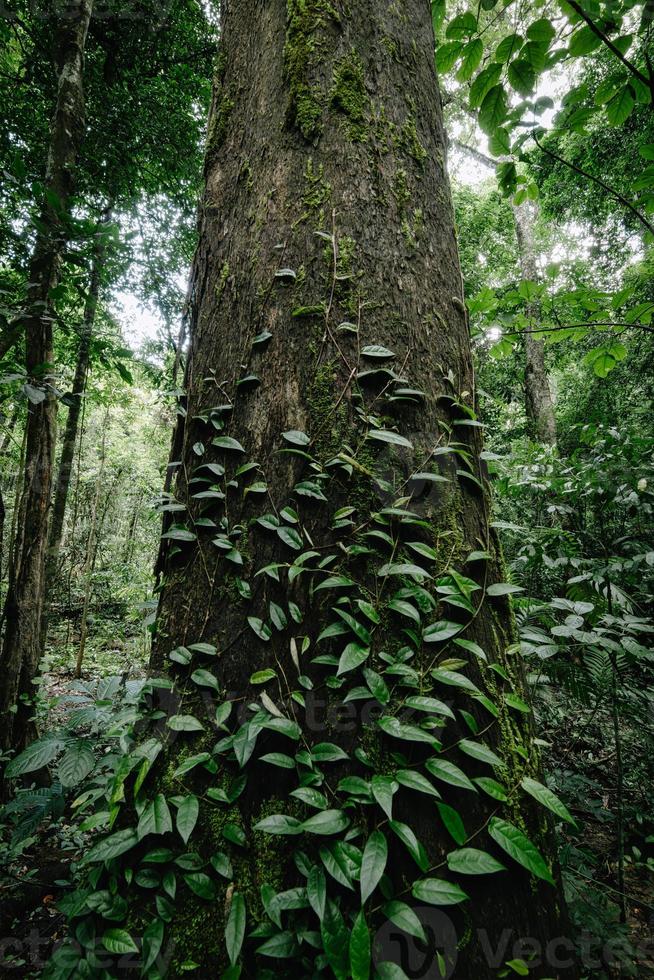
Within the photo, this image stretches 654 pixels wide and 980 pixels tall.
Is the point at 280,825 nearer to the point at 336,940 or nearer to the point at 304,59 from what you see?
the point at 336,940

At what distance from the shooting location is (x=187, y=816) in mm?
972

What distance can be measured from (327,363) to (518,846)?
1237mm

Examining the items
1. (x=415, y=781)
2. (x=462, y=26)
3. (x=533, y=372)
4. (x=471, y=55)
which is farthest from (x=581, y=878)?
(x=533, y=372)

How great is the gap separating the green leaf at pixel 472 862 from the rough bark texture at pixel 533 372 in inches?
291

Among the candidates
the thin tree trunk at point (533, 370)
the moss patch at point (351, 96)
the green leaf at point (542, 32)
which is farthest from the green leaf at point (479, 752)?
the thin tree trunk at point (533, 370)

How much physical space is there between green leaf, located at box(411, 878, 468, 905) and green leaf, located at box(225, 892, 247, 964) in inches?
14.1

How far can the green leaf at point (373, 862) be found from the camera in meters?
0.81

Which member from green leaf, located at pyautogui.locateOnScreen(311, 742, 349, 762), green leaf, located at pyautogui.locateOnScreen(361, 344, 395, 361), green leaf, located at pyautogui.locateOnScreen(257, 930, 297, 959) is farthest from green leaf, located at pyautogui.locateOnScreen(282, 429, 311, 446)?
green leaf, located at pyautogui.locateOnScreen(257, 930, 297, 959)

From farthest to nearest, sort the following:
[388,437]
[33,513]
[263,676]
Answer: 1. [33,513]
2. [388,437]
3. [263,676]

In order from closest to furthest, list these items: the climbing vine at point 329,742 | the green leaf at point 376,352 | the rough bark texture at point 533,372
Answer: the climbing vine at point 329,742, the green leaf at point 376,352, the rough bark texture at point 533,372

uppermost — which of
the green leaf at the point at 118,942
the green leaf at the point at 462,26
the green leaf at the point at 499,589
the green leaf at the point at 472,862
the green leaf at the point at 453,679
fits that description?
the green leaf at the point at 462,26

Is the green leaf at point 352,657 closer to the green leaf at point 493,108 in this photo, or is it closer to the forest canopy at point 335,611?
the forest canopy at point 335,611

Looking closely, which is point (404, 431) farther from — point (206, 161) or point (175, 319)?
point (175, 319)

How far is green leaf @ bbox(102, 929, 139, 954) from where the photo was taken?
91cm
